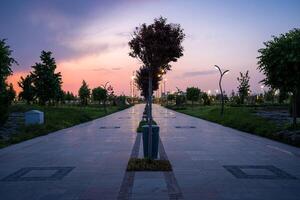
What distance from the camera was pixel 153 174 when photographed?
30.9 feet

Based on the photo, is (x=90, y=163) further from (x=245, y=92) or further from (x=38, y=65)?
(x=245, y=92)

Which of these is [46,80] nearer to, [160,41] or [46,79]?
[46,79]

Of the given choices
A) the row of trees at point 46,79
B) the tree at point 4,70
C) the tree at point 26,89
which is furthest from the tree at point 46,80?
the tree at point 4,70

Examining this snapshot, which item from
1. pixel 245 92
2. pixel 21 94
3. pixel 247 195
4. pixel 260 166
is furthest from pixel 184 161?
pixel 21 94

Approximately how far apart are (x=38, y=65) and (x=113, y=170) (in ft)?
179

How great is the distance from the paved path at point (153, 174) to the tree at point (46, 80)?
154 feet

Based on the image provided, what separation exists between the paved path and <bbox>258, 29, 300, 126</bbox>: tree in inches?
213

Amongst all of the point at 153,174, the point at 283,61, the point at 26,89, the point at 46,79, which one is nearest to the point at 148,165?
the point at 153,174

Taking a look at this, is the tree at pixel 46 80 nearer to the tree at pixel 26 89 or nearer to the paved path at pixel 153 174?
the tree at pixel 26 89

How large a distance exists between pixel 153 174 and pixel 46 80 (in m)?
53.9

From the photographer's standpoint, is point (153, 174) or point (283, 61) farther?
point (283, 61)

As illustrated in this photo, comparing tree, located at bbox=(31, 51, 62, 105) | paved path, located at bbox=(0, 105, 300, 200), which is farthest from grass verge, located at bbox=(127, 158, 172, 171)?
tree, located at bbox=(31, 51, 62, 105)

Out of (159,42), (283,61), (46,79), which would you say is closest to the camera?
(159,42)

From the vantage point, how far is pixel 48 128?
76.6 feet
